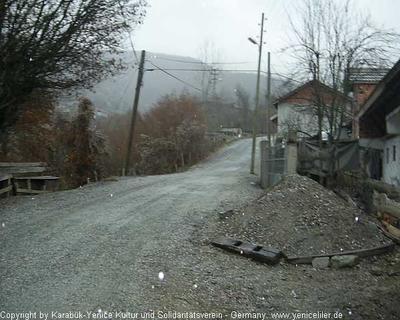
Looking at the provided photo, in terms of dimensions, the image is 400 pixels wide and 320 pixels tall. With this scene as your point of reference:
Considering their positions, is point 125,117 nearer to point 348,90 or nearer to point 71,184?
point 71,184

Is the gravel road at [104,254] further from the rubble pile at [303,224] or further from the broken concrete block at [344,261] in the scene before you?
the broken concrete block at [344,261]

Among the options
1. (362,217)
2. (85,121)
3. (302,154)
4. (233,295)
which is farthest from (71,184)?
(233,295)

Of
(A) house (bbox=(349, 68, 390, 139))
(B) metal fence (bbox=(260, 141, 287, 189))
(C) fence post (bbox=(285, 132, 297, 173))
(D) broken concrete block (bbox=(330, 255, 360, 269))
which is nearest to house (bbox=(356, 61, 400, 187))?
(A) house (bbox=(349, 68, 390, 139))

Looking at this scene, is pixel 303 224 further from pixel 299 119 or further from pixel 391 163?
pixel 299 119

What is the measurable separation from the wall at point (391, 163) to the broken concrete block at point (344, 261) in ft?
14.6

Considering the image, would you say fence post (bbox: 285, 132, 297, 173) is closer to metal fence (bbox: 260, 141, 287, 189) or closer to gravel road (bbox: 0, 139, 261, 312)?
metal fence (bbox: 260, 141, 287, 189)

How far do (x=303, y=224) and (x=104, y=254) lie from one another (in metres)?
3.67

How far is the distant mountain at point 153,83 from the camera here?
20344mm

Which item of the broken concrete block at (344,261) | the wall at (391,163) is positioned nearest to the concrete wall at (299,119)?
the wall at (391,163)

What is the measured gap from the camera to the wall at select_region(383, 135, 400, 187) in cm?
1102

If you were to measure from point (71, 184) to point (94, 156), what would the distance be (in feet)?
7.77

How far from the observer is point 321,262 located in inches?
267

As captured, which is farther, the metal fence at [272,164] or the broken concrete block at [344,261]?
the metal fence at [272,164]

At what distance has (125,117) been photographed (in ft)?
177
